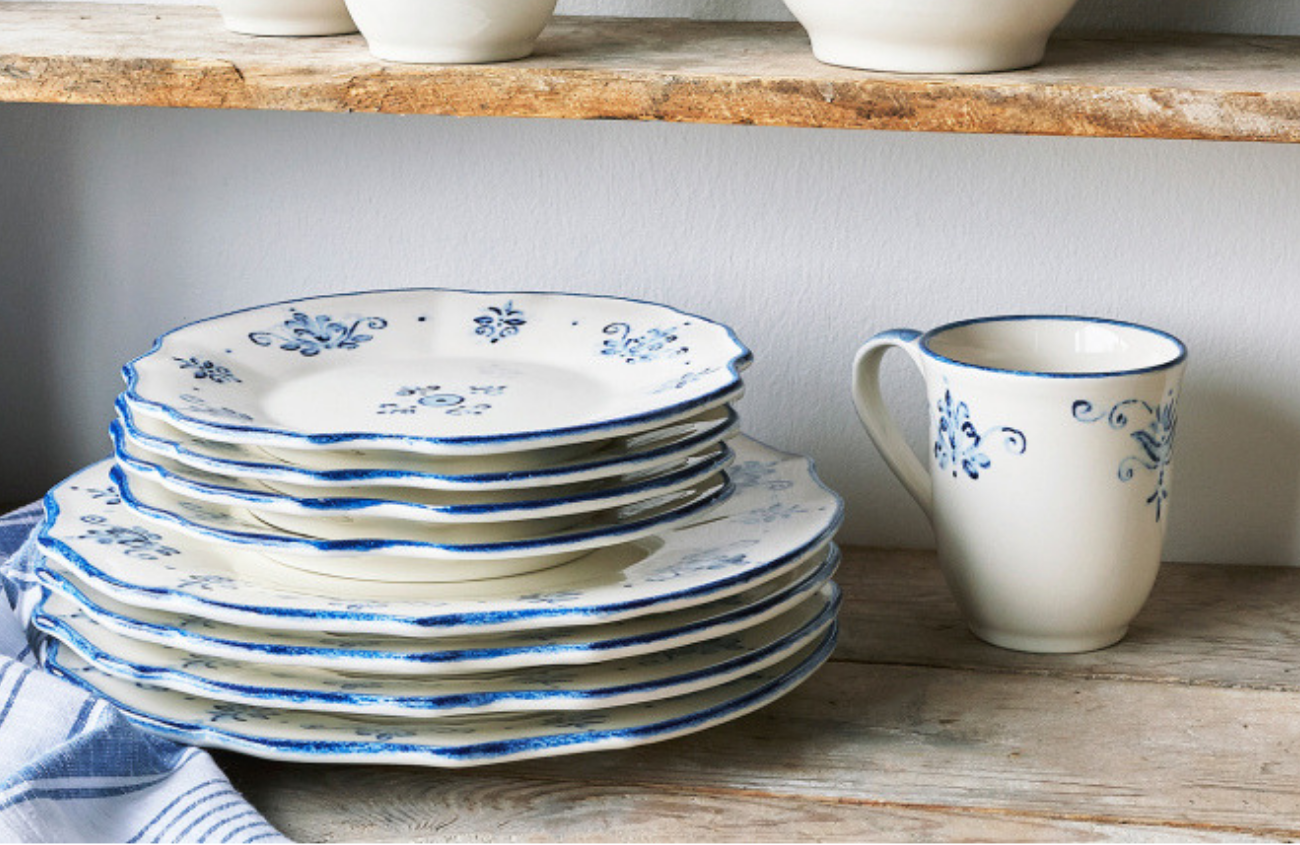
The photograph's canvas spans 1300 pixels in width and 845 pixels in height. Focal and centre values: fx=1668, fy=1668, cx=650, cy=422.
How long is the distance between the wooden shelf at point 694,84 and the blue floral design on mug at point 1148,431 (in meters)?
0.15

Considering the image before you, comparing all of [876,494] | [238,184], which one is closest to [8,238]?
[238,184]

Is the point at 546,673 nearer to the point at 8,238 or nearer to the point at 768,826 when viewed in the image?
the point at 768,826

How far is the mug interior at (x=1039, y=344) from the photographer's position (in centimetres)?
81

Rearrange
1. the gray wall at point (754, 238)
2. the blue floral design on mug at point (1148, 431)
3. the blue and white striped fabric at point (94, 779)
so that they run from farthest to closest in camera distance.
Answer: the gray wall at point (754, 238) → the blue floral design on mug at point (1148, 431) → the blue and white striped fabric at point (94, 779)

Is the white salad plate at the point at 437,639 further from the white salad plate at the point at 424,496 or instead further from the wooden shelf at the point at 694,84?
the wooden shelf at the point at 694,84

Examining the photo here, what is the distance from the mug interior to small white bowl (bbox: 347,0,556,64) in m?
0.26

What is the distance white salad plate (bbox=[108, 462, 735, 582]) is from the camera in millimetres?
669

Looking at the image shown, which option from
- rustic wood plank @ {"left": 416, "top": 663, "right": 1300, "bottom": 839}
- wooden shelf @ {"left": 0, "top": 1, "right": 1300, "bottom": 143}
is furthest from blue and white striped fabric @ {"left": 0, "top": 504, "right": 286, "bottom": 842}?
wooden shelf @ {"left": 0, "top": 1, "right": 1300, "bottom": 143}

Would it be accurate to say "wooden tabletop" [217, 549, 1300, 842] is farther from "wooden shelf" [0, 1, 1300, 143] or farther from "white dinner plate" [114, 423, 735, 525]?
"wooden shelf" [0, 1, 1300, 143]

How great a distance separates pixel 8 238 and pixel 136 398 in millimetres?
290

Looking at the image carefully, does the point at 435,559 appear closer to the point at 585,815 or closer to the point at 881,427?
the point at 585,815

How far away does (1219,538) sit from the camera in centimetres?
92

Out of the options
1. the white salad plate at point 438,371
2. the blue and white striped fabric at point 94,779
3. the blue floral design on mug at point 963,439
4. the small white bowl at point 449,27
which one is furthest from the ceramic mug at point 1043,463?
the blue and white striped fabric at point 94,779

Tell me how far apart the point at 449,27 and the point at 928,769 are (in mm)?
358
